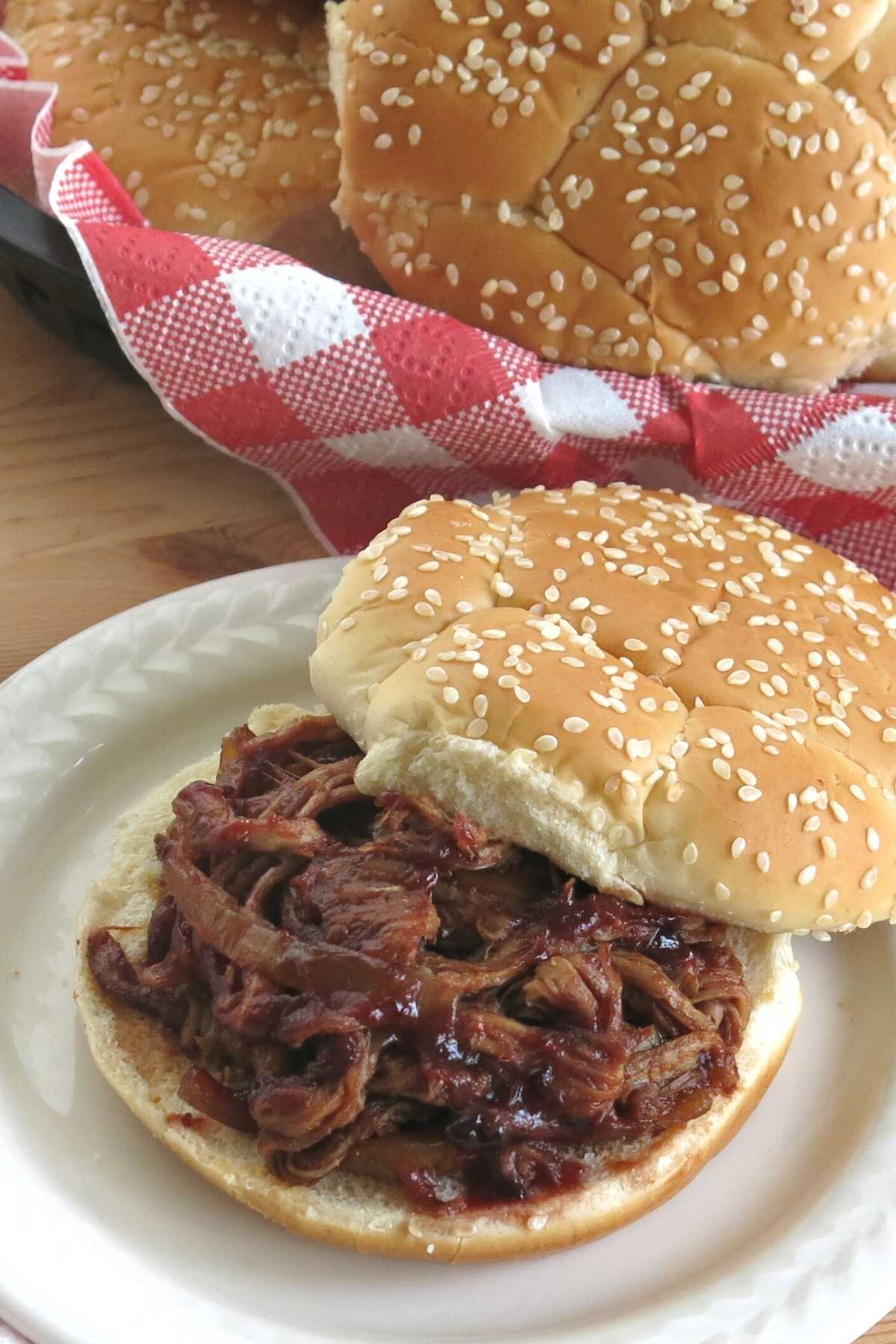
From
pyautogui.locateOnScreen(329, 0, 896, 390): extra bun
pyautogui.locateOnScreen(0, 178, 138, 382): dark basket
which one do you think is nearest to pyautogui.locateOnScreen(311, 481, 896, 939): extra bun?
pyautogui.locateOnScreen(329, 0, 896, 390): extra bun

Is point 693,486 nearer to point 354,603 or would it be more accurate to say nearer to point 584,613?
point 584,613

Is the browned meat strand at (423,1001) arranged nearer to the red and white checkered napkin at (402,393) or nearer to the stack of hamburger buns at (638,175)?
the red and white checkered napkin at (402,393)

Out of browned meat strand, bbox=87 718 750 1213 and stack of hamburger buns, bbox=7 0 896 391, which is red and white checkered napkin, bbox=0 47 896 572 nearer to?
stack of hamburger buns, bbox=7 0 896 391

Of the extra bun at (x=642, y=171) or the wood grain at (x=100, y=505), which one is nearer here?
the extra bun at (x=642, y=171)

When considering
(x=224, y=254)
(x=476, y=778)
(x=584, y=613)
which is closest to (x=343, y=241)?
(x=224, y=254)

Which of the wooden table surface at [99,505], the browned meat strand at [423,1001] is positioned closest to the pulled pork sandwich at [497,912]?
the browned meat strand at [423,1001]

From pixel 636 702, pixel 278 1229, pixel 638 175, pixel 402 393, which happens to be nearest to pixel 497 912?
pixel 636 702
